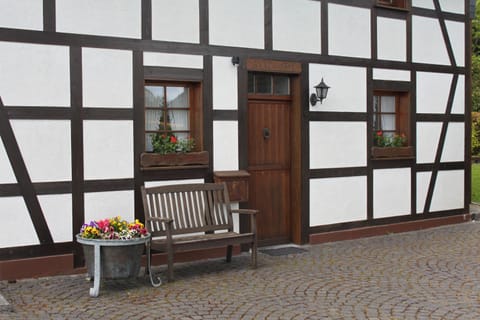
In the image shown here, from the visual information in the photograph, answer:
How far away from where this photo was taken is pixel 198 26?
27.2ft

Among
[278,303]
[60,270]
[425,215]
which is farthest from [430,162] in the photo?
[60,270]

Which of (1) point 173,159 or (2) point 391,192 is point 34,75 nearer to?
(1) point 173,159

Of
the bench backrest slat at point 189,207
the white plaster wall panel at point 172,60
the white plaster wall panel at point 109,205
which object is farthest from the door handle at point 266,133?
the white plaster wall panel at point 109,205

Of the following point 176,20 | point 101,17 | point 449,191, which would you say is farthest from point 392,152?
point 101,17

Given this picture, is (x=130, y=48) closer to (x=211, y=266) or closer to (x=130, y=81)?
(x=130, y=81)

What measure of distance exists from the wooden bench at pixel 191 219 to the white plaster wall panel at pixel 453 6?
5.61 metres

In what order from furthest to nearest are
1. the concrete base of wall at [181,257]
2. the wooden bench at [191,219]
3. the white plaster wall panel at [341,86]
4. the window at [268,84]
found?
1. the white plaster wall panel at [341,86]
2. the window at [268,84]
3. the wooden bench at [191,219]
4. the concrete base of wall at [181,257]

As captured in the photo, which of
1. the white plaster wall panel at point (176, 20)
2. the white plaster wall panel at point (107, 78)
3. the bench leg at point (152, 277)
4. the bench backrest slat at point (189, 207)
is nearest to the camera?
the bench leg at point (152, 277)

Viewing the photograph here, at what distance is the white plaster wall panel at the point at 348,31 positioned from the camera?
966cm

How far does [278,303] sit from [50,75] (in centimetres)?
362

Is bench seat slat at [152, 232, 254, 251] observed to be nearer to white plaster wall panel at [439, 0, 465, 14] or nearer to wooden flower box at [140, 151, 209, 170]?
wooden flower box at [140, 151, 209, 170]

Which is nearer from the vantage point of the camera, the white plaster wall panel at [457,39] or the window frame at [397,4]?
the window frame at [397,4]

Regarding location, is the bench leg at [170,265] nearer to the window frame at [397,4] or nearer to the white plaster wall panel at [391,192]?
the white plaster wall panel at [391,192]

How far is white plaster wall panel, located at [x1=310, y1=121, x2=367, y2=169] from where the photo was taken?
9.51 meters
